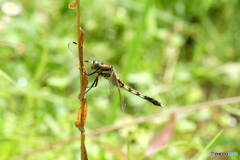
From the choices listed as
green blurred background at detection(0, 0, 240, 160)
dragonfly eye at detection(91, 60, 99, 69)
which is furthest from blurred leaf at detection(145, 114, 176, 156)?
dragonfly eye at detection(91, 60, 99, 69)

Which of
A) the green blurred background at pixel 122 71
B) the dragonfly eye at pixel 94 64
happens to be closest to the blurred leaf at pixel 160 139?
the green blurred background at pixel 122 71

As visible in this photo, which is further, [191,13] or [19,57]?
[191,13]

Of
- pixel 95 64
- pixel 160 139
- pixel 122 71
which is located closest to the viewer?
pixel 95 64

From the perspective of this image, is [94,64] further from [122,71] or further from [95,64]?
[122,71]

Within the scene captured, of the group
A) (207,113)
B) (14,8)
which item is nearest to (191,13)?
(207,113)

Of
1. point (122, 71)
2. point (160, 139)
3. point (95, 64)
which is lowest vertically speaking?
point (160, 139)

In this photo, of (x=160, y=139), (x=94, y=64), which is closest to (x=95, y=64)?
(x=94, y=64)

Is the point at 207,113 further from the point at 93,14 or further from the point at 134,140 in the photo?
the point at 93,14

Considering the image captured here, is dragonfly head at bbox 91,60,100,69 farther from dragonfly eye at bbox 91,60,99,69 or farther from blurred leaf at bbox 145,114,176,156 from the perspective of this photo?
blurred leaf at bbox 145,114,176,156
